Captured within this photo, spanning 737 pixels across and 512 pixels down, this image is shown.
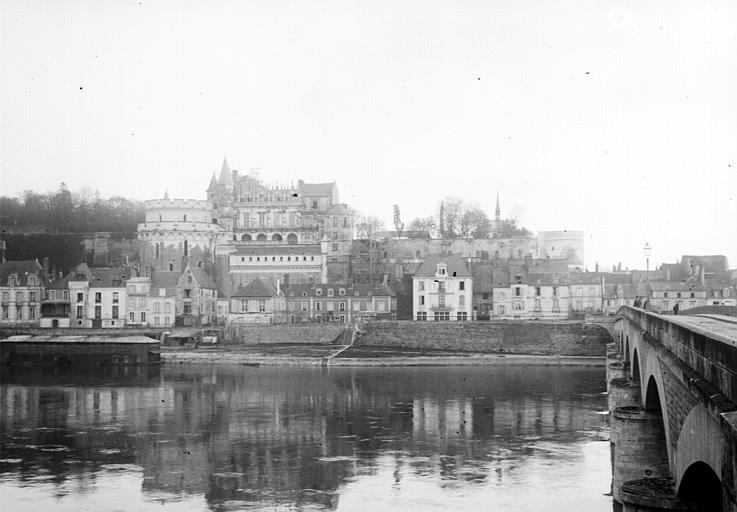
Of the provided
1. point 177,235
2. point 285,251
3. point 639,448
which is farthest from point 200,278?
point 639,448

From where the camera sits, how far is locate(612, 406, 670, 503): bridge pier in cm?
2188

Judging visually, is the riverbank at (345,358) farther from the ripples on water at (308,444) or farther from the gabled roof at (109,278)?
the gabled roof at (109,278)

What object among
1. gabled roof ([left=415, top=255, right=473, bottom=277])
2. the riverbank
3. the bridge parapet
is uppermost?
gabled roof ([left=415, top=255, right=473, bottom=277])

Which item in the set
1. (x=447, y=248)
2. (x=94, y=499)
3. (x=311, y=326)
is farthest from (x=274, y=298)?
(x=94, y=499)

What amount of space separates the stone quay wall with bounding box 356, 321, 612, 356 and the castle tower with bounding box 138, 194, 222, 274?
3039 centimetres

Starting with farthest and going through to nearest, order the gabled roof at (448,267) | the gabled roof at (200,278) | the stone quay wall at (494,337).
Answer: the gabled roof at (200,278) → the gabled roof at (448,267) → the stone quay wall at (494,337)

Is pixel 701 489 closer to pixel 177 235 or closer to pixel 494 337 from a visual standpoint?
pixel 494 337

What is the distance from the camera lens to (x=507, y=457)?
3247 centimetres

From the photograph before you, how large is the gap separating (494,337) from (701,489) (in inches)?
2383

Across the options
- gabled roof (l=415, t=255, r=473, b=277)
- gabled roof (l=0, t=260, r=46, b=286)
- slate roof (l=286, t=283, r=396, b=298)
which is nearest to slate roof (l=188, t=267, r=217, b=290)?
slate roof (l=286, t=283, r=396, b=298)

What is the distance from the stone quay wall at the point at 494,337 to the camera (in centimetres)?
7219

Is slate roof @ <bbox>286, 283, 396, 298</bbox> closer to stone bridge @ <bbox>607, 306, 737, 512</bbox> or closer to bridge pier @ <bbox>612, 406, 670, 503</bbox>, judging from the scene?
stone bridge @ <bbox>607, 306, 737, 512</bbox>

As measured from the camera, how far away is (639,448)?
74.5ft

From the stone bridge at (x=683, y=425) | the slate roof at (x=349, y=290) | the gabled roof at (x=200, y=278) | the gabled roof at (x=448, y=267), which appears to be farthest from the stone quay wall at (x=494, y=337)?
the stone bridge at (x=683, y=425)
